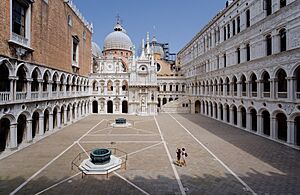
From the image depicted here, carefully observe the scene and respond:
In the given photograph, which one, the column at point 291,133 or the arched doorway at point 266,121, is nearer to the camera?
the column at point 291,133

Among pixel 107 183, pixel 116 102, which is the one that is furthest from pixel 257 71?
pixel 116 102

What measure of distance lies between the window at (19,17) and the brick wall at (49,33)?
893mm

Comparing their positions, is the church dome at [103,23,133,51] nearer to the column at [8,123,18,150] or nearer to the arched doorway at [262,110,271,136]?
the arched doorway at [262,110,271,136]

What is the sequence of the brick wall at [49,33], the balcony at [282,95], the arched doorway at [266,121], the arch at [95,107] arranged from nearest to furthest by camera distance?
the brick wall at [49,33]
the balcony at [282,95]
the arched doorway at [266,121]
the arch at [95,107]

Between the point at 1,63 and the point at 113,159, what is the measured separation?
11.9 metres

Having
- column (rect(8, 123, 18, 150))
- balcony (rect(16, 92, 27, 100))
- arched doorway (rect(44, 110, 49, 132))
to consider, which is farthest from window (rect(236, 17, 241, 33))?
column (rect(8, 123, 18, 150))

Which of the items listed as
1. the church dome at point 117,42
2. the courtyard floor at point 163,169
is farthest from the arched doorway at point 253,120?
the church dome at point 117,42

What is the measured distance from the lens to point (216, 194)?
1009 centimetres

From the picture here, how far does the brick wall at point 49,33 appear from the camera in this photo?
16.8m

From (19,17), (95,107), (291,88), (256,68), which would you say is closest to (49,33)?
(19,17)

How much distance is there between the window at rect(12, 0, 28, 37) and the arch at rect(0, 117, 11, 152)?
8541 millimetres

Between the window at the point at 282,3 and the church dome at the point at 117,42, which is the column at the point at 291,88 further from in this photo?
the church dome at the point at 117,42

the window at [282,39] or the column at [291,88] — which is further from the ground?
the window at [282,39]

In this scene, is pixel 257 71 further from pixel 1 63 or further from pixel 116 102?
pixel 116 102
